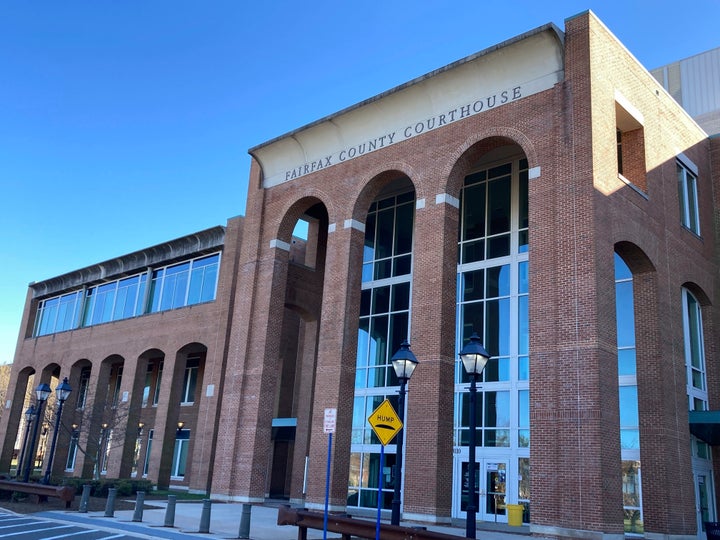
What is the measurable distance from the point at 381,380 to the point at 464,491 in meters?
5.68

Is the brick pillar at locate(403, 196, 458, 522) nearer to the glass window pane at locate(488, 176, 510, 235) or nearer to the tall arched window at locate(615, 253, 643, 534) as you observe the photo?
the glass window pane at locate(488, 176, 510, 235)

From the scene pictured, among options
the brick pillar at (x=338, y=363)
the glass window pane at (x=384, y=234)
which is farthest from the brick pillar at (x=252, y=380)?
the glass window pane at (x=384, y=234)

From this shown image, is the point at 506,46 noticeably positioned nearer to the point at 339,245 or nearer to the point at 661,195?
the point at 661,195

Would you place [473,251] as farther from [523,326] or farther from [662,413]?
[662,413]

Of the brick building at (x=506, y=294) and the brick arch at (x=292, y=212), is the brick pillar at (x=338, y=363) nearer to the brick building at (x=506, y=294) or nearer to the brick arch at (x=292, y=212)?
the brick building at (x=506, y=294)

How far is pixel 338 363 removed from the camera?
2478 cm

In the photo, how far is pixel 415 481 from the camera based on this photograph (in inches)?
828

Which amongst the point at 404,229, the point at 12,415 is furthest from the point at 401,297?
the point at 12,415

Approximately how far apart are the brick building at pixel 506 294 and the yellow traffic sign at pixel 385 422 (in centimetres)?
693

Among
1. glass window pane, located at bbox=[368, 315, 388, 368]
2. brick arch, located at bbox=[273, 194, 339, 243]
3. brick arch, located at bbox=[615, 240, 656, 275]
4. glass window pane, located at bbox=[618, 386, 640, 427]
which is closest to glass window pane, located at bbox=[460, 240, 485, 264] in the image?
glass window pane, located at bbox=[368, 315, 388, 368]

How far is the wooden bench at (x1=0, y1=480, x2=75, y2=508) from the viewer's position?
870 inches

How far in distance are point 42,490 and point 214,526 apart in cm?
769

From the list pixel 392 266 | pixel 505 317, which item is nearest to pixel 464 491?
pixel 505 317

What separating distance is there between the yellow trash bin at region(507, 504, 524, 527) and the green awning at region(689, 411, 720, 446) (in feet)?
20.7
